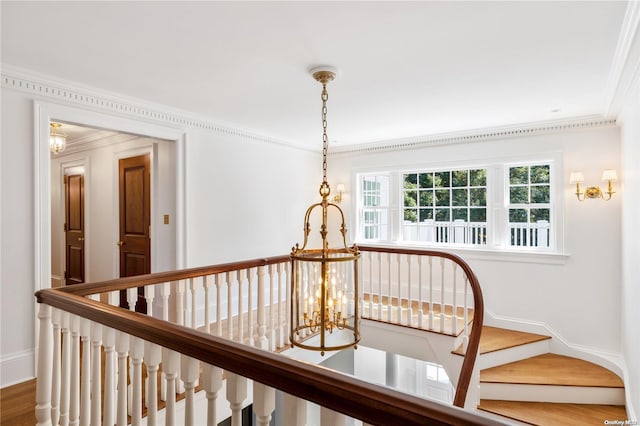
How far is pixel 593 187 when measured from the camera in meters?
3.94

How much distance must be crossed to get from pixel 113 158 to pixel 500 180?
16.9 ft

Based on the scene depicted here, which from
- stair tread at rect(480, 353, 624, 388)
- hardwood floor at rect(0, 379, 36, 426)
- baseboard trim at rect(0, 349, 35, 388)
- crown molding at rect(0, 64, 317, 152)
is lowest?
stair tread at rect(480, 353, 624, 388)

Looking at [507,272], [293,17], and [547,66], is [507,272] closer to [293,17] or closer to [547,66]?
[547,66]

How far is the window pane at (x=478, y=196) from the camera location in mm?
4771

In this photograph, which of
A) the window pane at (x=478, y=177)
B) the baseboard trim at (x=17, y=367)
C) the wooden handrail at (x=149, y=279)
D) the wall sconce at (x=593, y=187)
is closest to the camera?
the wooden handrail at (x=149, y=279)

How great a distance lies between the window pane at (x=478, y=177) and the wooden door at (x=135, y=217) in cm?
422

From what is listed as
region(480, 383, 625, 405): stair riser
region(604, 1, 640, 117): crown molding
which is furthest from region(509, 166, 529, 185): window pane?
region(480, 383, 625, 405): stair riser

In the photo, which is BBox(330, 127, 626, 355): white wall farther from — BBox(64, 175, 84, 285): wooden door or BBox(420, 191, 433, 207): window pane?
BBox(64, 175, 84, 285): wooden door

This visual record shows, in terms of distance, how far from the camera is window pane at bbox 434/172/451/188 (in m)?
5.08

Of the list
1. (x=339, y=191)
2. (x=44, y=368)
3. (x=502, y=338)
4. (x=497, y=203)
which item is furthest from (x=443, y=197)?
(x=44, y=368)

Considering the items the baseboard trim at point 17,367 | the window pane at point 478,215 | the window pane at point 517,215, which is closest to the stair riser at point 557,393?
→ the window pane at point 517,215

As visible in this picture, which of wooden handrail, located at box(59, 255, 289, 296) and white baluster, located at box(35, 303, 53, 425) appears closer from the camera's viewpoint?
white baluster, located at box(35, 303, 53, 425)

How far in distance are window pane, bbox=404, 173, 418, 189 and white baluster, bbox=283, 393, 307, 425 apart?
483 centimetres

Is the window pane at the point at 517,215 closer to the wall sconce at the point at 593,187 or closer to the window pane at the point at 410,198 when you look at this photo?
the wall sconce at the point at 593,187
